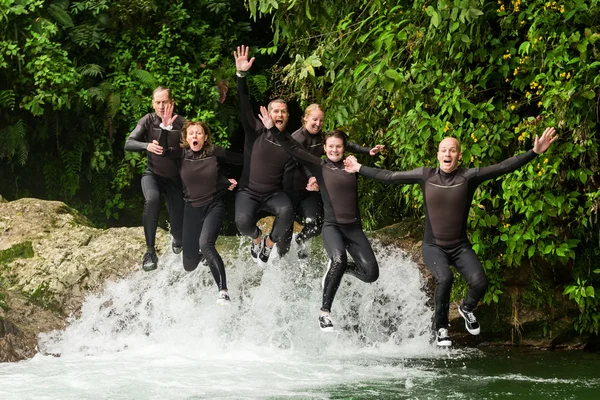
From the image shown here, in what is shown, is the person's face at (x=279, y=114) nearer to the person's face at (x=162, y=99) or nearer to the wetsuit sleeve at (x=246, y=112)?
the wetsuit sleeve at (x=246, y=112)

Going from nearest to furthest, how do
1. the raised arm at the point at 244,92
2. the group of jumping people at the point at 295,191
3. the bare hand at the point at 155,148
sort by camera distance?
1. the group of jumping people at the point at 295,191
2. the raised arm at the point at 244,92
3. the bare hand at the point at 155,148

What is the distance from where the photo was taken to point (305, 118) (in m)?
9.98

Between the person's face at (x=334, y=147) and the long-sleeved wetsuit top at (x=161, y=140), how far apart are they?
175cm

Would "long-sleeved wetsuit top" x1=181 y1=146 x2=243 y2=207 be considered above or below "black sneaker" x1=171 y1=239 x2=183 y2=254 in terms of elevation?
above

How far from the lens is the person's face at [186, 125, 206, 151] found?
10.1 metres

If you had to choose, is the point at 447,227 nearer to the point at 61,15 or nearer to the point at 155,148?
the point at 155,148

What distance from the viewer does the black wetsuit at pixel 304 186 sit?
10102 mm

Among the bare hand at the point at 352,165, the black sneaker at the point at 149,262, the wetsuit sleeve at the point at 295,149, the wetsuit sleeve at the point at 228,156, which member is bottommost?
the black sneaker at the point at 149,262

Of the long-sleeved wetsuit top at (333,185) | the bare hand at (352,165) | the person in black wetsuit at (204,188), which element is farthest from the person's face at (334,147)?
the person in black wetsuit at (204,188)

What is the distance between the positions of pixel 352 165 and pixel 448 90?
1687 mm

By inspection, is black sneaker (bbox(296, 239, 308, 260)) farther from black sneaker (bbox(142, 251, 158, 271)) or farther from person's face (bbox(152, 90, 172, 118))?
person's face (bbox(152, 90, 172, 118))

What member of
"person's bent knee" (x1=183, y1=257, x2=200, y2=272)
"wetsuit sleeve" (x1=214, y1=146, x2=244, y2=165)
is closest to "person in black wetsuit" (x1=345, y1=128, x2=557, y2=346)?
"wetsuit sleeve" (x1=214, y1=146, x2=244, y2=165)

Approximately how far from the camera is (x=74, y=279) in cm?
1206

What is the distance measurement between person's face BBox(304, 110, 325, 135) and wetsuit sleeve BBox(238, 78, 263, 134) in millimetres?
509
